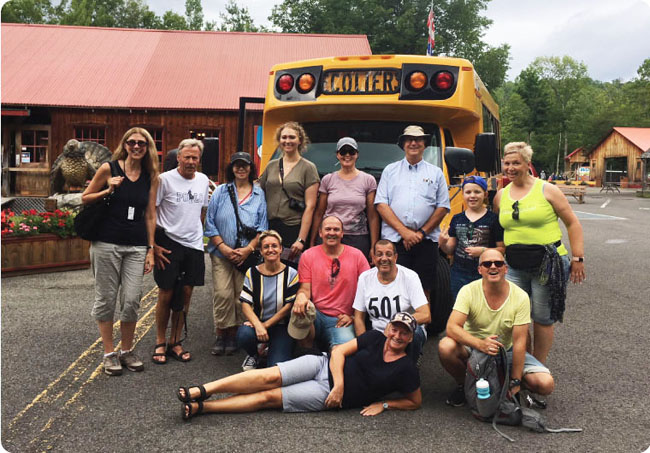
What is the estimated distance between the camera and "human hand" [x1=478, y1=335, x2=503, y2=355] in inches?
164

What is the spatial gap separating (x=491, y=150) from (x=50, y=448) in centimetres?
448

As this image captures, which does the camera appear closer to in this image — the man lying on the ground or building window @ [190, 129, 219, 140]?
the man lying on the ground

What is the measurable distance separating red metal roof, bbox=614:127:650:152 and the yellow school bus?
4735 cm

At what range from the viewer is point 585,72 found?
8100cm

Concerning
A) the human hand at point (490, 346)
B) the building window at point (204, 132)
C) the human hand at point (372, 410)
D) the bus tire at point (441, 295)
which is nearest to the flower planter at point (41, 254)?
the bus tire at point (441, 295)

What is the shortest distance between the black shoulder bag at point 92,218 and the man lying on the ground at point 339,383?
166 centimetres

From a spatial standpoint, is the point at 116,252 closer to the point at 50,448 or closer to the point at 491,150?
the point at 50,448

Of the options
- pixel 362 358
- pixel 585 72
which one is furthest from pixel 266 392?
pixel 585 72

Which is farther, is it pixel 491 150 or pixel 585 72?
pixel 585 72

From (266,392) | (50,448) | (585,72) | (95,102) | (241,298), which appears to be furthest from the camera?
(585,72)

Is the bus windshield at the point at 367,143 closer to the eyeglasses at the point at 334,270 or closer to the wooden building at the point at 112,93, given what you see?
the eyeglasses at the point at 334,270

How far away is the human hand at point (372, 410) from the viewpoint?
13.9ft

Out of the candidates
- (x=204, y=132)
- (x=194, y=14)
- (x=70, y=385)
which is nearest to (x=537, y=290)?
(x=70, y=385)

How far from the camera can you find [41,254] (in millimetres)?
9656
